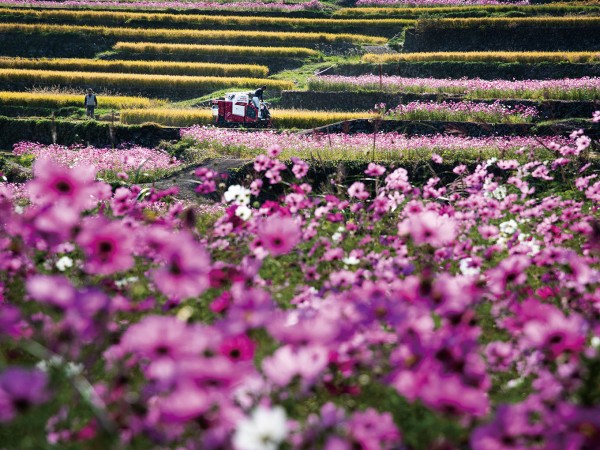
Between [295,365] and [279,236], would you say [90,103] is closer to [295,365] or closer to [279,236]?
[279,236]

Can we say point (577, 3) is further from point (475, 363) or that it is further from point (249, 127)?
point (475, 363)

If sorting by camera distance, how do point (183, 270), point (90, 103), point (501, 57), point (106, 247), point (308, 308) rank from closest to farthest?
point (183, 270) → point (106, 247) → point (308, 308) → point (90, 103) → point (501, 57)

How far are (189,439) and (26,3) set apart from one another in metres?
42.4

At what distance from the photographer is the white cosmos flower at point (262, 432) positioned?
1.48 metres

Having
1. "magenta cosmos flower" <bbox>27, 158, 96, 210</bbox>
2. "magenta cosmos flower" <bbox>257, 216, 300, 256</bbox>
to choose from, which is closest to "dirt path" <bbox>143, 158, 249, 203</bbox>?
"magenta cosmos flower" <bbox>257, 216, 300, 256</bbox>

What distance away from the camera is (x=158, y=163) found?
1353 cm

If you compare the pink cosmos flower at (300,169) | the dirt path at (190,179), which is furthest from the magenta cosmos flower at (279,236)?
the dirt path at (190,179)

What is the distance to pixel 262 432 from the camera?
1508mm

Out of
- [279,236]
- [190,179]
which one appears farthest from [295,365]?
[190,179]

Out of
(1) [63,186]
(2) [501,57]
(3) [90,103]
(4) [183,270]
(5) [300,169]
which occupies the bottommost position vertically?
(3) [90,103]

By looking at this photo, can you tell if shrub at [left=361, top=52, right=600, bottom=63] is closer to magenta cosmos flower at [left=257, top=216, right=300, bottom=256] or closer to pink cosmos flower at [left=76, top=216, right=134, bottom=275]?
magenta cosmos flower at [left=257, top=216, right=300, bottom=256]

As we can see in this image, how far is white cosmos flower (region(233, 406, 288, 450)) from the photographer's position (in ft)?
4.85

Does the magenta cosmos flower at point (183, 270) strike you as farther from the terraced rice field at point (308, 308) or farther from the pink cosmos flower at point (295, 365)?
the pink cosmos flower at point (295, 365)

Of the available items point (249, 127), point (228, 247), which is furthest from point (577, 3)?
point (228, 247)
